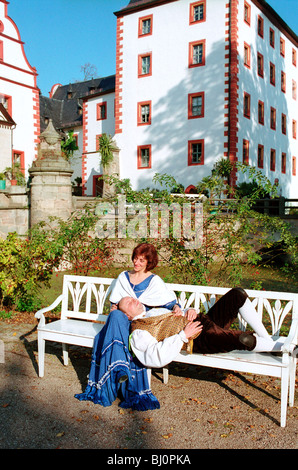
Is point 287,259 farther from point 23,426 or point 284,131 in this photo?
point 284,131

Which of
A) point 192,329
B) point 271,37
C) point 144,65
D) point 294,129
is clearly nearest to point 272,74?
point 271,37

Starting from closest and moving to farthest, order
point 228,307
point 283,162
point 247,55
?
1. point 228,307
2. point 247,55
3. point 283,162

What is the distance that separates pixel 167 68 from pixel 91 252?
80.0ft

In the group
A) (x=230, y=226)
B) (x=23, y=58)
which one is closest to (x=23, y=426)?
(x=230, y=226)

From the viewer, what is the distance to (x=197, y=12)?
2827 centimetres

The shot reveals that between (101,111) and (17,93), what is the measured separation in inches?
257

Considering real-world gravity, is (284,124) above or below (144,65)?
below

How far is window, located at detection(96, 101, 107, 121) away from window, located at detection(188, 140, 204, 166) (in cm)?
966

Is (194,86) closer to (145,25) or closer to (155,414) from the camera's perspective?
(145,25)

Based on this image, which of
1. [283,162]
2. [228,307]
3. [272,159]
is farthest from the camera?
[283,162]

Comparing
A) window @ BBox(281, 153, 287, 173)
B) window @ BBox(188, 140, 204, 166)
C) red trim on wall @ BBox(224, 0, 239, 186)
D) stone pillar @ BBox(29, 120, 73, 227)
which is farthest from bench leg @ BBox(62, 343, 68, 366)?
window @ BBox(281, 153, 287, 173)

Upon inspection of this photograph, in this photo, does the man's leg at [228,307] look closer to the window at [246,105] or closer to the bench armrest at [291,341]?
the bench armrest at [291,341]

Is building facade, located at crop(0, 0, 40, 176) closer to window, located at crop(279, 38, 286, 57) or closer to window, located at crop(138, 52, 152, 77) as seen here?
window, located at crop(138, 52, 152, 77)
